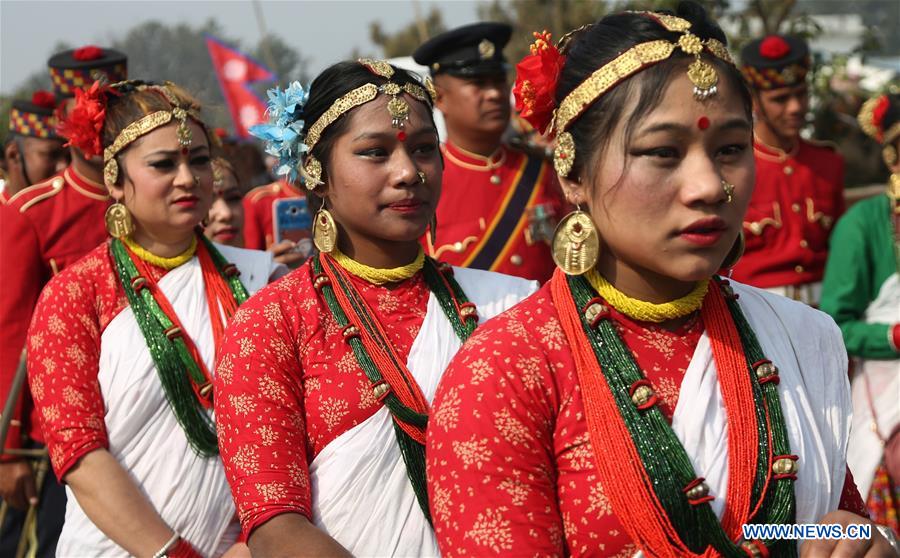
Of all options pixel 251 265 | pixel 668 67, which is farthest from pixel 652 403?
pixel 251 265

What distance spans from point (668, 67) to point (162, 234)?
2.55 m

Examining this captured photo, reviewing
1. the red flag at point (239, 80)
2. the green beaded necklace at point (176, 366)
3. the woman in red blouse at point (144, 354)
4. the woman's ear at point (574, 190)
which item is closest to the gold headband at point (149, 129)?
the woman in red blouse at point (144, 354)

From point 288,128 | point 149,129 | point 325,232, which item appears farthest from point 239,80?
point 325,232

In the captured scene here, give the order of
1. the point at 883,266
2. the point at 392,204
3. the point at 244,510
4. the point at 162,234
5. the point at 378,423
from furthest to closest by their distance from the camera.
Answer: the point at 883,266
the point at 162,234
the point at 392,204
the point at 378,423
the point at 244,510

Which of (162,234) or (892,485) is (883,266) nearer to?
(892,485)

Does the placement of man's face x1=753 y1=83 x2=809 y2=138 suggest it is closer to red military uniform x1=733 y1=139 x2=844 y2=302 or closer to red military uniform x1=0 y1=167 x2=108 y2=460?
red military uniform x1=733 y1=139 x2=844 y2=302

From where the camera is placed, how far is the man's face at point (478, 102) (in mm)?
6059

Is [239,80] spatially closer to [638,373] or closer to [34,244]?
[34,244]

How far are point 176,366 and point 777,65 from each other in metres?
4.02

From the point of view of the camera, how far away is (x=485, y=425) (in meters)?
2.24

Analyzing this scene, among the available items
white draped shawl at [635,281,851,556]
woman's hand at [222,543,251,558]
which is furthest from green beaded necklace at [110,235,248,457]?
white draped shawl at [635,281,851,556]

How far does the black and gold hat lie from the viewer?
6113 mm

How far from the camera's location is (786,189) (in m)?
6.58

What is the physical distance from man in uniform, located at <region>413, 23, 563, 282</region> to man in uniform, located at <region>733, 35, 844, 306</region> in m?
1.21
